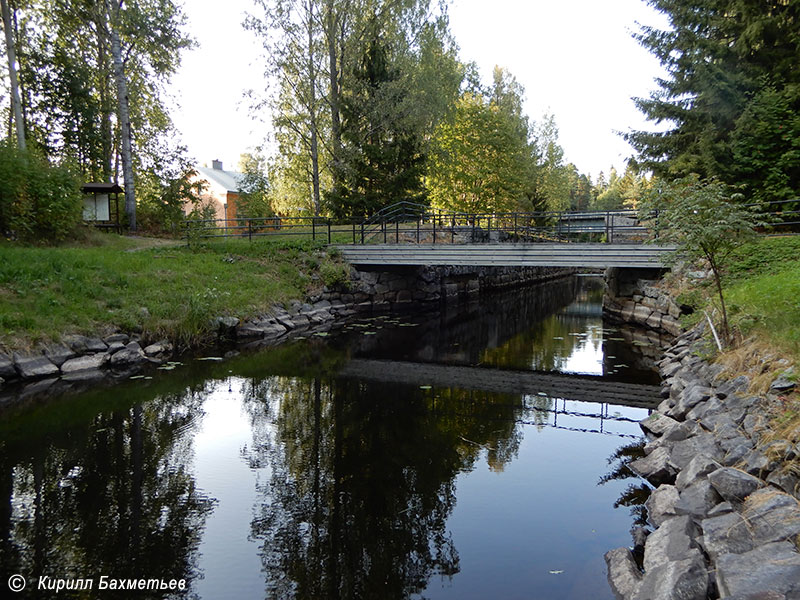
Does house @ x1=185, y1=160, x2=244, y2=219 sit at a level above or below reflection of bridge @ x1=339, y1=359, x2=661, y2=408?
above

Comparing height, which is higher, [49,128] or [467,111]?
[467,111]

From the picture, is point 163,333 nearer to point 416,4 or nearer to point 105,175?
point 105,175

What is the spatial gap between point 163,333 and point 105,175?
20637 millimetres

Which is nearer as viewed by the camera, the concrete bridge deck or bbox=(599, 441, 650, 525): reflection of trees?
bbox=(599, 441, 650, 525): reflection of trees

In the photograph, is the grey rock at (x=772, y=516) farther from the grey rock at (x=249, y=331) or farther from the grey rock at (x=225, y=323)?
the grey rock at (x=249, y=331)

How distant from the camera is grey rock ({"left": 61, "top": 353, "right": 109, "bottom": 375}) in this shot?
1141 cm

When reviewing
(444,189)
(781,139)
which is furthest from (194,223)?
(781,139)

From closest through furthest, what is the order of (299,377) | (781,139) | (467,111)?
(299,377) → (781,139) → (467,111)

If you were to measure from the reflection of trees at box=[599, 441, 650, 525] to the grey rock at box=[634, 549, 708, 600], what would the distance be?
1806mm

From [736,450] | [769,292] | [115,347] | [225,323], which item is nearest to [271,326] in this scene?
[225,323]


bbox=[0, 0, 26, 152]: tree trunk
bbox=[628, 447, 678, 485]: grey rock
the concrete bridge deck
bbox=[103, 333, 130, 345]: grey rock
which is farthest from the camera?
bbox=[0, 0, 26, 152]: tree trunk

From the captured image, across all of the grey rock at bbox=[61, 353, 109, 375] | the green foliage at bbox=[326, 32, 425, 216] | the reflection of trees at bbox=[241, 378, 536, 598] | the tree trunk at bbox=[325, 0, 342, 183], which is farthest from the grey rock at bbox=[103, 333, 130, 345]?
the tree trunk at bbox=[325, 0, 342, 183]

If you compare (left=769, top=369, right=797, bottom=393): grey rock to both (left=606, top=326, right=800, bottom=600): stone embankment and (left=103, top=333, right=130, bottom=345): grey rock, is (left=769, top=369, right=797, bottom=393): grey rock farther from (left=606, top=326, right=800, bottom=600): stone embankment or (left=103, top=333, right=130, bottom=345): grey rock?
(left=103, top=333, right=130, bottom=345): grey rock

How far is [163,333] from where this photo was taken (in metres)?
13.7
